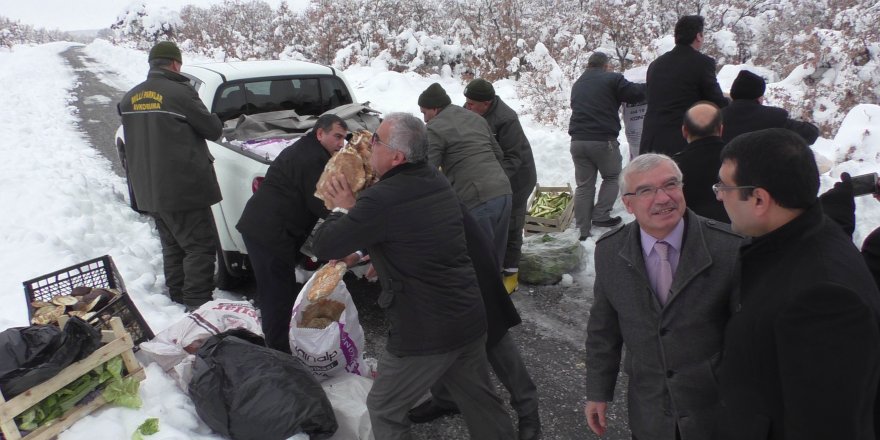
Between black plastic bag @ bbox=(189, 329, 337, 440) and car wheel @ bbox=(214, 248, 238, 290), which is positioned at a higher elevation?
black plastic bag @ bbox=(189, 329, 337, 440)

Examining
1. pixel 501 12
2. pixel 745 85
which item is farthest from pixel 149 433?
pixel 501 12

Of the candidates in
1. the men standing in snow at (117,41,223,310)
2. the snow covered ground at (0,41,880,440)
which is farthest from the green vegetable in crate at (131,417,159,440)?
the men standing in snow at (117,41,223,310)

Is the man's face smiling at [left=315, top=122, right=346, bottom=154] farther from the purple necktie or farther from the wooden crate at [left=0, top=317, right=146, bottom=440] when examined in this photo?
the purple necktie

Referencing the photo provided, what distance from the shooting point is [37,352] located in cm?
270

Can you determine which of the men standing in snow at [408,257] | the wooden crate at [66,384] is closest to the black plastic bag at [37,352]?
the wooden crate at [66,384]

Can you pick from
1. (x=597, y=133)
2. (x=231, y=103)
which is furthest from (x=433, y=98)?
(x=231, y=103)

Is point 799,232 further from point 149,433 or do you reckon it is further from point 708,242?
point 149,433

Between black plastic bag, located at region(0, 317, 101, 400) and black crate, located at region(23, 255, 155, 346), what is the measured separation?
43 cm

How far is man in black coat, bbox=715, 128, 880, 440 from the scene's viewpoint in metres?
1.36

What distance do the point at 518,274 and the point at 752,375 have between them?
403 cm

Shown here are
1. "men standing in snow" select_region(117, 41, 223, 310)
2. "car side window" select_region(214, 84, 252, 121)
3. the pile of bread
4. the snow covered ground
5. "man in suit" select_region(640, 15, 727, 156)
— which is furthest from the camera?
"car side window" select_region(214, 84, 252, 121)

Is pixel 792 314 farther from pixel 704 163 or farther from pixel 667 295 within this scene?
pixel 704 163

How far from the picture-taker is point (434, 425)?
362cm

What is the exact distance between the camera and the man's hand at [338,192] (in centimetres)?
288
